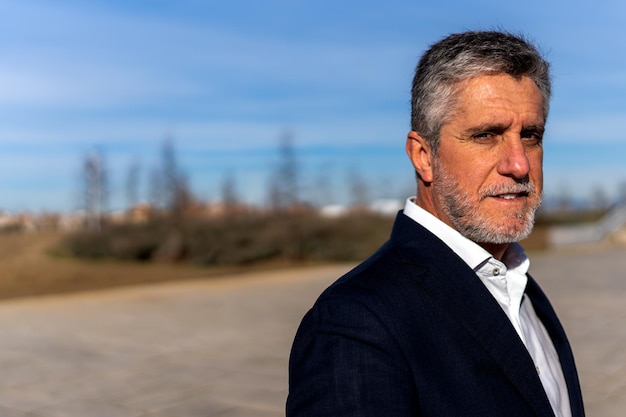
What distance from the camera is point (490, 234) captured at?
1.60 meters

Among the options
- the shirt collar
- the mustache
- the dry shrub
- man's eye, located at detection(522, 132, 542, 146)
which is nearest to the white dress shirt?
the shirt collar

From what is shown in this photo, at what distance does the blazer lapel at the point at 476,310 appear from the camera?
145 centimetres

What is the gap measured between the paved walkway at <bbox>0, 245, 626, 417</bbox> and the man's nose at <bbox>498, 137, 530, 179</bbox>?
3.97 meters

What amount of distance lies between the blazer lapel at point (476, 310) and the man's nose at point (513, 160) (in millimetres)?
211

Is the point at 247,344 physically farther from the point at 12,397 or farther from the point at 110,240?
the point at 110,240

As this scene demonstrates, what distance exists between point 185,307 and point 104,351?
3.39 metres

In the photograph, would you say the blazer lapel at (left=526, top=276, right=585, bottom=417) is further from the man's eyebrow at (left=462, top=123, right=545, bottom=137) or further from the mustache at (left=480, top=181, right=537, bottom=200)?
the man's eyebrow at (left=462, top=123, right=545, bottom=137)

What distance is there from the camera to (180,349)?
7.61 m

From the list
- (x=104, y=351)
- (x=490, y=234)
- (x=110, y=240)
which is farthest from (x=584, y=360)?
(x=110, y=240)

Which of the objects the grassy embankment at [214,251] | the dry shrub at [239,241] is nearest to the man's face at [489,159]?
the grassy embankment at [214,251]

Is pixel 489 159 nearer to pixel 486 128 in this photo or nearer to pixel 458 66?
pixel 486 128

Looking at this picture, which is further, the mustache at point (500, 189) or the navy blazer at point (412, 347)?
the mustache at point (500, 189)

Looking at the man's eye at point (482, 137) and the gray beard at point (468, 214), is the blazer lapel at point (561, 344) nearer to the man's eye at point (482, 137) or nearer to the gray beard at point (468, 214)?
the gray beard at point (468, 214)

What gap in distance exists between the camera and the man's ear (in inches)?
64.1
